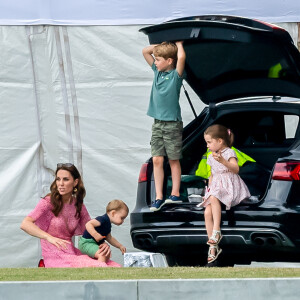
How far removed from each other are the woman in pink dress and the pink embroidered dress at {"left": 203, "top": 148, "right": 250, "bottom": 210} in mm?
1092

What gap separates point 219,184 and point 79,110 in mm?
4042

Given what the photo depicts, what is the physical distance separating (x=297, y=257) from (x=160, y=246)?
3.55ft

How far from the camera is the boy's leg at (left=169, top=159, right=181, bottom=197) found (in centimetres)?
882

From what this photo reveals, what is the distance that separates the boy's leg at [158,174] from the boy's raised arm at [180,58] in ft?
2.36

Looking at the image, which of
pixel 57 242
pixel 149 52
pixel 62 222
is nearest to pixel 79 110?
Answer: pixel 149 52

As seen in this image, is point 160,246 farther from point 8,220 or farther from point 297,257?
point 8,220

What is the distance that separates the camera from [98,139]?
12383 millimetres

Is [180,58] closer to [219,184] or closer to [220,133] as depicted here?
[220,133]

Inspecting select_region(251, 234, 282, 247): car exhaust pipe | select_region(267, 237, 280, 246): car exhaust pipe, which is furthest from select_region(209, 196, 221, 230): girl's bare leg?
select_region(267, 237, 280, 246): car exhaust pipe

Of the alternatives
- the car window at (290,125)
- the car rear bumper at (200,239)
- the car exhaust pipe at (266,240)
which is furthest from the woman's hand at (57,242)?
the car window at (290,125)

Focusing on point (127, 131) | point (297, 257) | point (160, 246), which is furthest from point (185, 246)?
point (127, 131)

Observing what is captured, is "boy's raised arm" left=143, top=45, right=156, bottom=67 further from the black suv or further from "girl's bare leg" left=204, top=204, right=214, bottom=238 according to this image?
"girl's bare leg" left=204, top=204, right=214, bottom=238

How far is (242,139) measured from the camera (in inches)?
372

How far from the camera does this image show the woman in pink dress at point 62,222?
8969 mm
